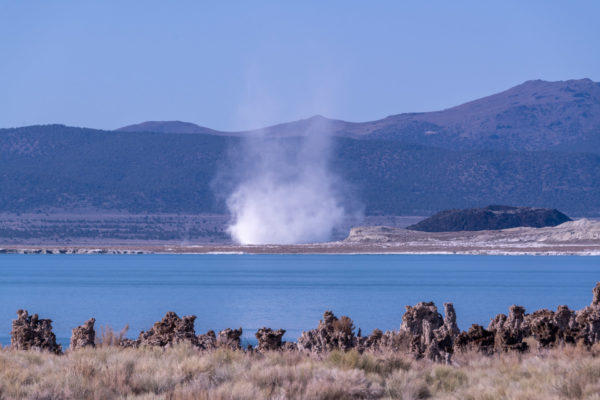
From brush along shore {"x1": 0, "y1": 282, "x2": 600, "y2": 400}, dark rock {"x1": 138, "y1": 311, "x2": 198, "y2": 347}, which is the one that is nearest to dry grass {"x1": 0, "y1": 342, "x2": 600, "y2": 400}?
brush along shore {"x1": 0, "y1": 282, "x2": 600, "y2": 400}

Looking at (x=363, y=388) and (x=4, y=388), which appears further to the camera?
(x=363, y=388)

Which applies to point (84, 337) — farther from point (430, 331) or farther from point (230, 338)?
point (430, 331)

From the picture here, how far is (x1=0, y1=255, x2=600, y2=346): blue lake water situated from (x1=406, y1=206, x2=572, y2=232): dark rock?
132 feet

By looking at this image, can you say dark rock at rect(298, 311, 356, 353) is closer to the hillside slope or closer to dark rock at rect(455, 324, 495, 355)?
dark rock at rect(455, 324, 495, 355)

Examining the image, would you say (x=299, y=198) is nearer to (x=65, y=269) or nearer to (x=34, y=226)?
(x=34, y=226)

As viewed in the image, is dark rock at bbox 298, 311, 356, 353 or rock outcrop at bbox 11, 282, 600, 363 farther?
dark rock at bbox 298, 311, 356, 353

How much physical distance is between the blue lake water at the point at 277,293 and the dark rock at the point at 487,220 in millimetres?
40259

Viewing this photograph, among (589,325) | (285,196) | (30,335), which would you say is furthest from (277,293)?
(285,196)

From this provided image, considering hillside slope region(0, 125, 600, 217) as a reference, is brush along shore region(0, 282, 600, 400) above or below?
below

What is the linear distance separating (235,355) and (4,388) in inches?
126

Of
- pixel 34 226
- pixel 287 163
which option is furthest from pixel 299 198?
pixel 34 226

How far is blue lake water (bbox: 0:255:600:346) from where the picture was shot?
36.3 metres

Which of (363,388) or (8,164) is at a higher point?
(8,164)

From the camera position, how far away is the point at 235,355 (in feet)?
43.1
